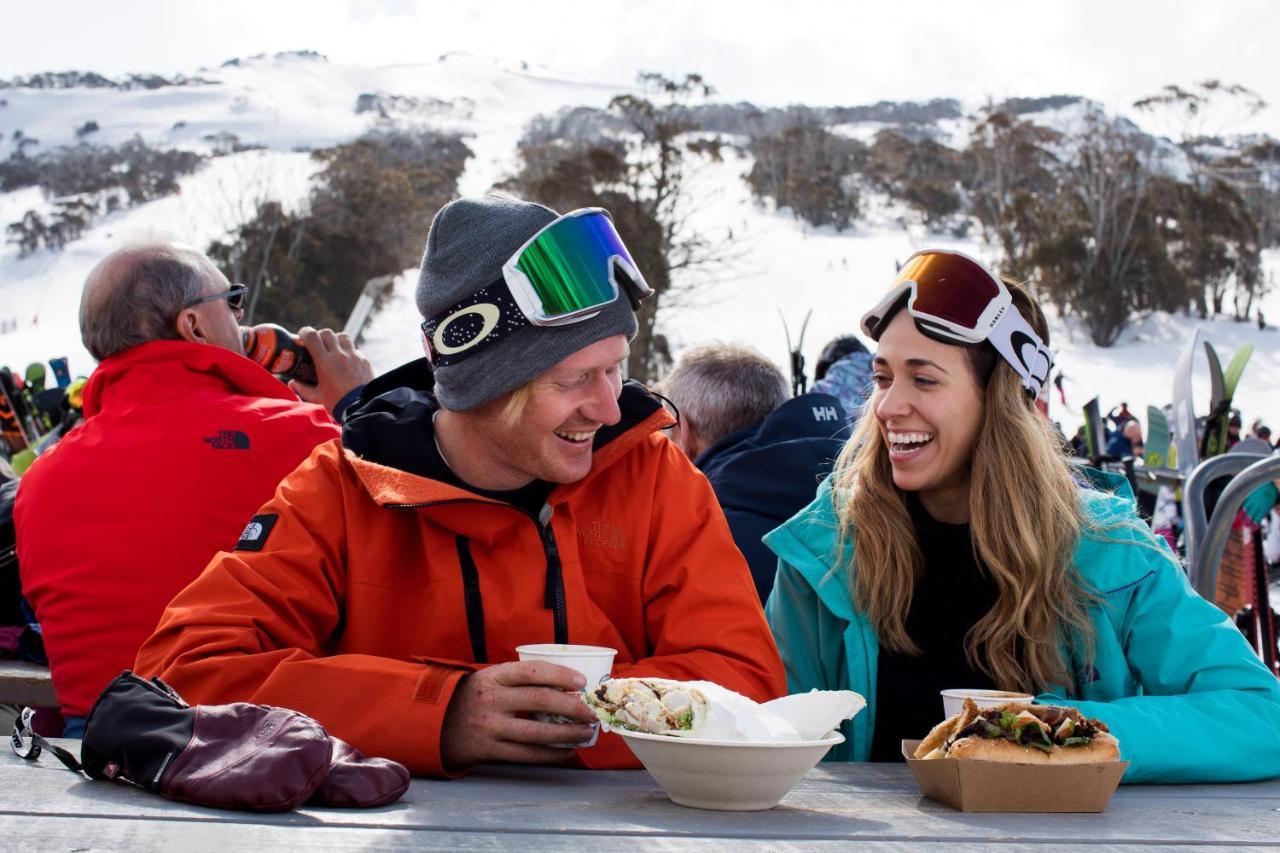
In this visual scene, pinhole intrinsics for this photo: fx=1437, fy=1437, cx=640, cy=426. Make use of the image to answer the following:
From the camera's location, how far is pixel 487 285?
222 centimetres

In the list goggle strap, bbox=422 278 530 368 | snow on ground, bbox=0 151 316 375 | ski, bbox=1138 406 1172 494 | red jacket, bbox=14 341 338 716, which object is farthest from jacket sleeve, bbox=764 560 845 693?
snow on ground, bbox=0 151 316 375

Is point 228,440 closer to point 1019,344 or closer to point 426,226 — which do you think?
point 1019,344

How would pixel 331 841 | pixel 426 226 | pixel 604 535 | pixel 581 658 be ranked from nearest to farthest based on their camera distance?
pixel 331 841, pixel 581 658, pixel 604 535, pixel 426 226

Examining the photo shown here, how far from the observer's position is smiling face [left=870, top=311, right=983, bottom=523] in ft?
8.55

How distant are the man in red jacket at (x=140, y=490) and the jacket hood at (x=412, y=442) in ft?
2.13

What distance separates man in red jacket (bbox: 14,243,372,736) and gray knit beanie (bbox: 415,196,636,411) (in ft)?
2.87

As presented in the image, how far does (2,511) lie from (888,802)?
253cm

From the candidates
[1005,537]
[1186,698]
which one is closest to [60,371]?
[1005,537]

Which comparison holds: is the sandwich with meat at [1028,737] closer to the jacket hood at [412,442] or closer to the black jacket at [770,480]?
the jacket hood at [412,442]

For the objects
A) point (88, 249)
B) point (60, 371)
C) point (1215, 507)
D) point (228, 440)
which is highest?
point (228, 440)

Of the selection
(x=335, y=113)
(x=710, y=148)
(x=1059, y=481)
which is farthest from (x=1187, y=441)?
(x=335, y=113)

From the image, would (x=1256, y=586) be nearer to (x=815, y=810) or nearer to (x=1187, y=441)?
(x=1187, y=441)

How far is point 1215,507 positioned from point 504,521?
195cm

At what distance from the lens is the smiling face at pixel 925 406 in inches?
103
